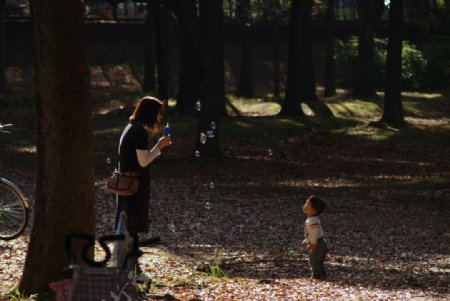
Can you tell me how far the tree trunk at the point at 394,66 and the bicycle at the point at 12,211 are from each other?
21.8 m

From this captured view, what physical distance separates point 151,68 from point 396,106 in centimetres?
1591

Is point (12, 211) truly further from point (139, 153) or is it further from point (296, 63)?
point (296, 63)

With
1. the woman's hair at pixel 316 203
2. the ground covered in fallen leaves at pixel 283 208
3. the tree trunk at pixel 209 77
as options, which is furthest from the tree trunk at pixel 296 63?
the woman's hair at pixel 316 203

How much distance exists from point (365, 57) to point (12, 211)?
1407 inches

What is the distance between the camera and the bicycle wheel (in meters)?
12.7

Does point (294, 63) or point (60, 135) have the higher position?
point (60, 135)

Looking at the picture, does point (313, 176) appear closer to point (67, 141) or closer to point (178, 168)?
point (178, 168)

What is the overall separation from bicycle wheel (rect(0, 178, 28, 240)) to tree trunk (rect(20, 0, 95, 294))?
3.79 m

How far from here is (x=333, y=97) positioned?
47.7 m

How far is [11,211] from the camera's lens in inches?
505

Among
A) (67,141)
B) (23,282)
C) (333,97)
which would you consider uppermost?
(67,141)

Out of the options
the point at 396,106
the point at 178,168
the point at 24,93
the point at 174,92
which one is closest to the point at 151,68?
the point at 174,92

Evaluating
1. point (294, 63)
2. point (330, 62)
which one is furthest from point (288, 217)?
point (330, 62)

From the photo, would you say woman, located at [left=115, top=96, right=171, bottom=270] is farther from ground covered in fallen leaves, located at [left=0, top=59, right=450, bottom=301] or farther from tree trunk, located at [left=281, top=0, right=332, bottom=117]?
tree trunk, located at [left=281, top=0, right=332, bottom=117]
